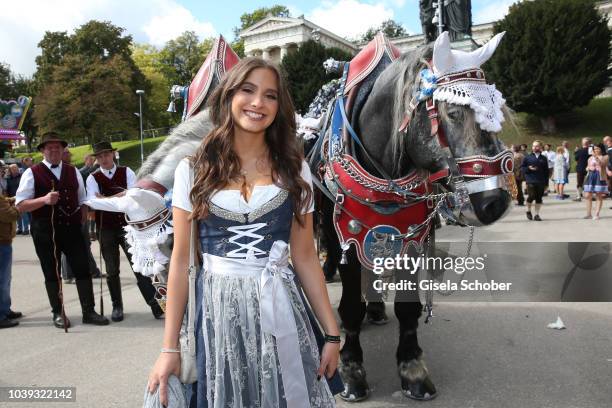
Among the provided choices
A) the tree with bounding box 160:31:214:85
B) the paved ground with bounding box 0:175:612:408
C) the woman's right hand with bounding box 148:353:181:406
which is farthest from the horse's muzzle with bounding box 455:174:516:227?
the tree with bounding box 160:31:214:85

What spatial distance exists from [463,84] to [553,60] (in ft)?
107

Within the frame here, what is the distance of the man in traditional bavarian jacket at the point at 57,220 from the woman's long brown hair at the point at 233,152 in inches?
159

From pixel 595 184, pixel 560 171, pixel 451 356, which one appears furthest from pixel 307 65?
pixel 451 356

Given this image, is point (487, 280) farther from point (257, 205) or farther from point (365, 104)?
point (257, 205)

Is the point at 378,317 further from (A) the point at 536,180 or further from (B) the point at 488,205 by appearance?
(A) the point at 536,180

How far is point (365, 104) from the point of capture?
123 inches

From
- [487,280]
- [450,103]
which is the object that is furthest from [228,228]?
[487,280]

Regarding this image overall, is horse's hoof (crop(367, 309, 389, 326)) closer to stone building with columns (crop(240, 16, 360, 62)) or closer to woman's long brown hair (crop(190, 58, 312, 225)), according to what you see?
woman's long brown hair (crop(190, 58, 312, 225))

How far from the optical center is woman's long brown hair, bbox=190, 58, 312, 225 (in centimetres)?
176

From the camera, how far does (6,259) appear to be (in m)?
5.62

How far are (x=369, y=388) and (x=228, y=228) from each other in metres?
2.01

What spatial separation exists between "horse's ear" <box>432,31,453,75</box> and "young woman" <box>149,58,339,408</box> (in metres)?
1.05

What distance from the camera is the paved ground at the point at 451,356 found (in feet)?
10.5

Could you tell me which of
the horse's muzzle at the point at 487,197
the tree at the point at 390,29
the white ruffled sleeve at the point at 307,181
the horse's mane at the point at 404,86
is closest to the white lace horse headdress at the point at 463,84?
the horse's mane at the point at 404,86
